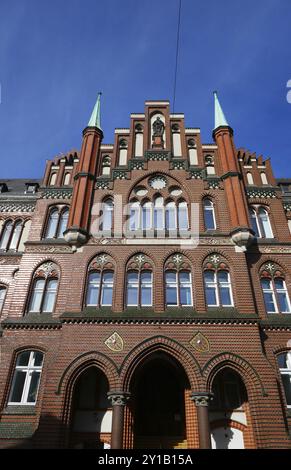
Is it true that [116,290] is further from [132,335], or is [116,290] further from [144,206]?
[144,206]

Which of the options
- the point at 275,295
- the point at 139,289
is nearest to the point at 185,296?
the point at 139,289

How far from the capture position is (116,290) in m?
15.7

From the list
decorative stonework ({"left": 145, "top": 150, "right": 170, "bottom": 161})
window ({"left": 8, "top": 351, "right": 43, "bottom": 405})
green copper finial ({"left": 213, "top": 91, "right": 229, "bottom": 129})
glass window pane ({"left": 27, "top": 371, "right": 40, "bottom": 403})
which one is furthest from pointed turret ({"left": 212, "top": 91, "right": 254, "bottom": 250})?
glass window pane ({"left": 27, "top": 371, "right": 40, "bottom": 403})

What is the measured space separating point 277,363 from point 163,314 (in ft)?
17.7

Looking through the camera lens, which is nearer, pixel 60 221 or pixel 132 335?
pixel 132 335

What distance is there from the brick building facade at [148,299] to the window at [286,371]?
0.05m

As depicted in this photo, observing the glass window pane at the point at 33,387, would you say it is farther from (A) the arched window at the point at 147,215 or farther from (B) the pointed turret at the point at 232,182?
(B) the pointed turret at the point at 232,182

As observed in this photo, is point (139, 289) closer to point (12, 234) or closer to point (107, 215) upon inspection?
point (107, 215)

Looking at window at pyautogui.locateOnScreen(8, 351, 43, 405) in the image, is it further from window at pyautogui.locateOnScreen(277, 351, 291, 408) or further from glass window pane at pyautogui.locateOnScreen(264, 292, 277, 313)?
glass window pane at pyautogui.locateOnScreen(264, 292, 277, 313)

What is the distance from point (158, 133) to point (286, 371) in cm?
1541

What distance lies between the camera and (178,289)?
1584 cm

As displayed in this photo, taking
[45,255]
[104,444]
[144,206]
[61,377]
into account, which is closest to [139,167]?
[144,206]

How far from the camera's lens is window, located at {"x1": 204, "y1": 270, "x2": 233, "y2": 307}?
15594 millimetres

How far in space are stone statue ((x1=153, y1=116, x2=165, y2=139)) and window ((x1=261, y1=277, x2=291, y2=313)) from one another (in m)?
11.3
